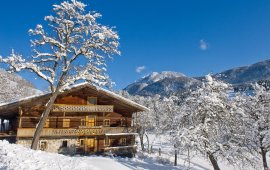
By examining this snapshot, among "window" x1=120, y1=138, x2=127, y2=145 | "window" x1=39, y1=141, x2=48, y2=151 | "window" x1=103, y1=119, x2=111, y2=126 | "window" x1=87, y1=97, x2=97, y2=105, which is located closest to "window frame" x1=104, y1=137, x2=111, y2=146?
"window" x1=120, y1=138, x2=127, y2=145

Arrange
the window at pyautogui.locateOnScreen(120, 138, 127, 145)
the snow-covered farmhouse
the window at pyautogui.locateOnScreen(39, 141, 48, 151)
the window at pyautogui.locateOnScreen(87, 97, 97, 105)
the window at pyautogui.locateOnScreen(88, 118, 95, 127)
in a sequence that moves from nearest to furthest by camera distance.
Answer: the snow-covered farmhouse
the window at pyautogui.locateOnScreen(39, 141, 48, 151)
the window at pyautogui.locateOnScreen(87, 97, 97, 105)
the window at pyautogui.locateOnScreen(88, 118, 95, 127)
the window at pyautogui.locateOnScreen(120, 138, 127, 145)

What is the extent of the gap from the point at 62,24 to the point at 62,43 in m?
1.72

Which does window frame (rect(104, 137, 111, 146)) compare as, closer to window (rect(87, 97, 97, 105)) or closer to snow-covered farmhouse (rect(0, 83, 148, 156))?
snow-covered farmhouse (rect(0, 83, 148, 156))

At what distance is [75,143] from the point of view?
40.0 metres

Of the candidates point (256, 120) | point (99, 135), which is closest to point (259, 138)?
point (256, 120)

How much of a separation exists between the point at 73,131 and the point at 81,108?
3.03 meters

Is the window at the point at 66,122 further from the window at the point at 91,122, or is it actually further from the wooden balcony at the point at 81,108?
the window at the point at 91,122

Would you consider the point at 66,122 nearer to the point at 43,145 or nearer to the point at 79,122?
the point at 79,122

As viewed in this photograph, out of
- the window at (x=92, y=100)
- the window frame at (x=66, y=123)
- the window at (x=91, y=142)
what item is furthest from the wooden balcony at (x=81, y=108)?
the window at (x=91, y=142)

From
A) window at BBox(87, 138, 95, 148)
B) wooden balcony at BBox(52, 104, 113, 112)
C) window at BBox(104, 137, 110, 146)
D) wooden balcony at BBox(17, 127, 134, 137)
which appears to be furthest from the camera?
window at BBox(104, 137, 110, 146)

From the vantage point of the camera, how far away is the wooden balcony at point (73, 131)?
36.2 meters

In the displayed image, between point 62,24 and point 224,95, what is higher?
point 62,24

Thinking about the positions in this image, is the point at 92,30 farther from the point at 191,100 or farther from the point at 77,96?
the point at 77,96

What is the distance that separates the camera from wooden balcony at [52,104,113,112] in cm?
3836
